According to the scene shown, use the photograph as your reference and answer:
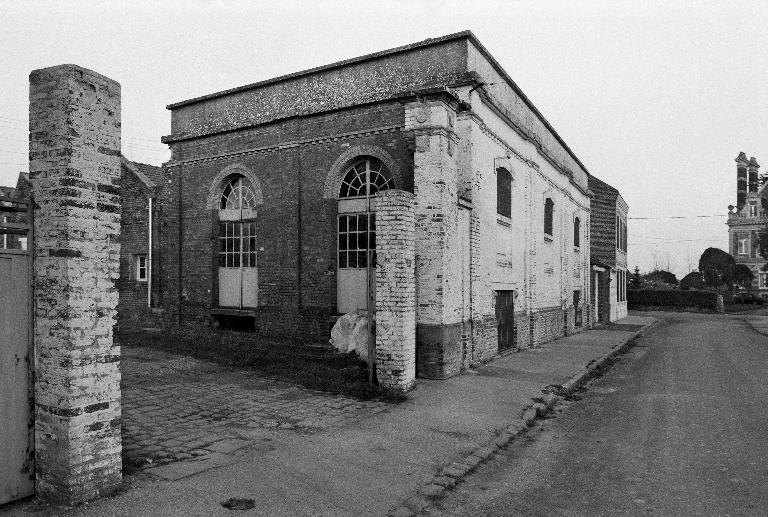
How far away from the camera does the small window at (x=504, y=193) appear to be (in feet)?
45.1

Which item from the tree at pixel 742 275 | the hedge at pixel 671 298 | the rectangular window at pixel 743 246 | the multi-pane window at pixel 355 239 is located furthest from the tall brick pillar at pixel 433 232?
the rectangular window at pixel 743 246

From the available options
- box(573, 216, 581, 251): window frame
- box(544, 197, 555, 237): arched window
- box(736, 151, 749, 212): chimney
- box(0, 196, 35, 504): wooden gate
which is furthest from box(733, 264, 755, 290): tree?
box(0, 196, 35, 504): wooden gate

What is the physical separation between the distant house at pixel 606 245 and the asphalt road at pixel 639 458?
17.3 m

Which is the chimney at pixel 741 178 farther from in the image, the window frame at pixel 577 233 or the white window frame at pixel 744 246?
the window frame at pixel 577 233

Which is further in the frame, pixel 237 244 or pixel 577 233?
pixel 577 233

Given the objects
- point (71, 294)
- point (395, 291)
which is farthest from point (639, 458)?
point (71, 294)

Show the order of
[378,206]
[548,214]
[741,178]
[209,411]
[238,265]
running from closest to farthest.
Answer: [209,411] → [378,206] → [238,265] → [548,214] → [741,178]

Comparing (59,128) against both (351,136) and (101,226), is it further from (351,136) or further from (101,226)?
(351,136)

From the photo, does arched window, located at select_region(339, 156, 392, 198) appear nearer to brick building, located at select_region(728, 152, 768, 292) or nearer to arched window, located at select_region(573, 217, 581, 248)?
arched window, located at select_region(573, 217, 581, 248)

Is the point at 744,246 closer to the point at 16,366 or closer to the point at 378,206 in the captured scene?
the point at 378,206

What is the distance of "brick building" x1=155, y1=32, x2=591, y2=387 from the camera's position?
33.2ft

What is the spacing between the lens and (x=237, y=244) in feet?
47.9

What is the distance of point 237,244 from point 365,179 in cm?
422

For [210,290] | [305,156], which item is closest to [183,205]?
[210,290]
